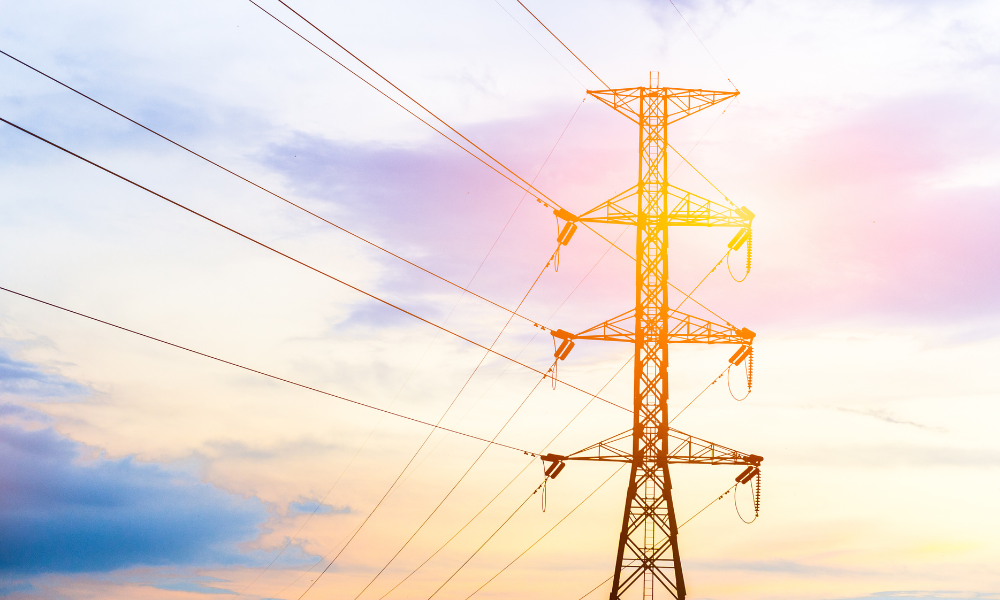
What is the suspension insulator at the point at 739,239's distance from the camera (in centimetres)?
4069

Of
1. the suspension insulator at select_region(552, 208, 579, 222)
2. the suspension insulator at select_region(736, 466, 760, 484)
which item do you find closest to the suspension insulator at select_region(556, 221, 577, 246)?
the suspension insulator at select_region(552, 208, 579, 222)

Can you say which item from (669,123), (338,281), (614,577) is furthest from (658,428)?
(338,281)

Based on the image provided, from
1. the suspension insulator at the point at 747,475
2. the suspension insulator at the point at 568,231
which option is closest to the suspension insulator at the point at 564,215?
the suspension insulator at the point at 568,231

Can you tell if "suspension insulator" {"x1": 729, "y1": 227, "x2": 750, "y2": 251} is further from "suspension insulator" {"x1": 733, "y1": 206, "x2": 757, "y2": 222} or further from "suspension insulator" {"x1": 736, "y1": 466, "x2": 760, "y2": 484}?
"suspension insulator" {"x1": 736, "y1": 466, "x2": 760, "y2": 484}

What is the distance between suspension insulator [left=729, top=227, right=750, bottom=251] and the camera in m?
40.7

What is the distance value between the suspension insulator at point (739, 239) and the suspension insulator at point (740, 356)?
396 centimetres

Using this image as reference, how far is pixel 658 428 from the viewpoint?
38.3 metres

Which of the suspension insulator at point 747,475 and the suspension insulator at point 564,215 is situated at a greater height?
the suspension insulator at point 564,215

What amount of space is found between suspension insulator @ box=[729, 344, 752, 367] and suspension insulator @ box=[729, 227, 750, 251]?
396cm

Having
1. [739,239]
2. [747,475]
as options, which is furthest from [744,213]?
[747,475]

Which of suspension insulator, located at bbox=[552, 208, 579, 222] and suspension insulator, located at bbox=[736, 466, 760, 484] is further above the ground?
suspension insulator, located at bbox=[552, 208, 579, 222]

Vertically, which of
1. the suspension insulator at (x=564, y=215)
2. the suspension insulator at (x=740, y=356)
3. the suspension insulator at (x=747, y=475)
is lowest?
the suspension insulator at (x=747, y=475)

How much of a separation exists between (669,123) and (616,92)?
2.37m

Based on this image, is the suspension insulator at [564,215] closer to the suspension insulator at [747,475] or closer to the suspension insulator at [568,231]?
the suspension insulator at [568,231]
